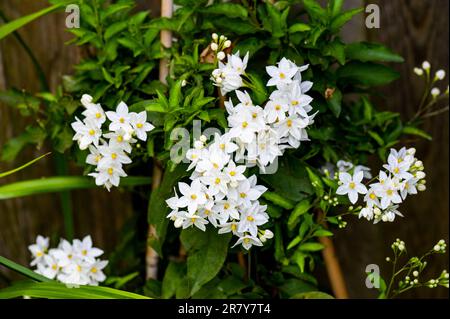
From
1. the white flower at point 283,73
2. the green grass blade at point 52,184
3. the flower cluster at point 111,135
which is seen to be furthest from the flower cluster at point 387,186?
the green grass blade at point 52,184

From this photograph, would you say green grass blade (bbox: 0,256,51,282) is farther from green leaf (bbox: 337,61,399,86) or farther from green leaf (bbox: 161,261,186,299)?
green leaf (bbox: 337,61,399,86)

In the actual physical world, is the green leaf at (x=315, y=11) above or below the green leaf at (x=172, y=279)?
above

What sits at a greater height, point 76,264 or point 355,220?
point 355,220

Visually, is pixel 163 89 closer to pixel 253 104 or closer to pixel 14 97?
pixel 253 104

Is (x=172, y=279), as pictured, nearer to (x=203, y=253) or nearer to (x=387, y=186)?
(x=203, y=253)

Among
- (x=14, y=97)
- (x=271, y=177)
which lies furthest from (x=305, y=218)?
(x=14, y=97)

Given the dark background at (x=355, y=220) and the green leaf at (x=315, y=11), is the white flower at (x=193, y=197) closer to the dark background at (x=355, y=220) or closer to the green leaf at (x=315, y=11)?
the green leaf at (x=315, y=11)

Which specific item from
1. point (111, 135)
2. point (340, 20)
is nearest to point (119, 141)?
point (111, 135)
